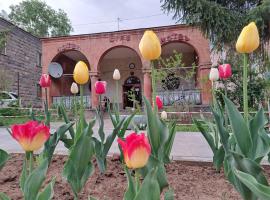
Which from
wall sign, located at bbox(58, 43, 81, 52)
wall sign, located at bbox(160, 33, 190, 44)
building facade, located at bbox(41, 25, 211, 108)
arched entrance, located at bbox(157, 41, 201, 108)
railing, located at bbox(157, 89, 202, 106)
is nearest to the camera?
arched entrance, located at bbox(157, 41, 201, 108)

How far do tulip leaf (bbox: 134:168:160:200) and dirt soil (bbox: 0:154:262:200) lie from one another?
852 millimetres

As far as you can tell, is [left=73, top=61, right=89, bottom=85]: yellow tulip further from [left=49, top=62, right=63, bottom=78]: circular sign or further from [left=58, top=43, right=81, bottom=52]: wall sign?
[left=49, top=62, right=63, bottom=78]: circular sign

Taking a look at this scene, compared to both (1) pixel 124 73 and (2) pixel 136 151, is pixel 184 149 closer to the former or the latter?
(2) pixel 136 151

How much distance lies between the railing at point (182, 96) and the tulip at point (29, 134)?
11603 mm

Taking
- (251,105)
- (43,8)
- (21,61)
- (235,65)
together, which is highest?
(43,8)

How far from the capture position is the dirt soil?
1.82 meters

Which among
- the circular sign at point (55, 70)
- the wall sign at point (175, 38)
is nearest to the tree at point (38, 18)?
the circular sign at point (55, 70)

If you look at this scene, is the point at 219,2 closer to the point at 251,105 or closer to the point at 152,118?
the point at 251,105

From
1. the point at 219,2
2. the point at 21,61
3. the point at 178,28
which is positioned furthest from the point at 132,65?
the point at 219,2

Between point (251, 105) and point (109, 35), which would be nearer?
point (251, 105)

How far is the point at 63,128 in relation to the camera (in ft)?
5.80

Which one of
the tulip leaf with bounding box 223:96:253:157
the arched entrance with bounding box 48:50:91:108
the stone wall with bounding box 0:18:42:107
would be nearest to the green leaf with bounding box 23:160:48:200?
the tulip leaf with bounding box 223:96:253:157

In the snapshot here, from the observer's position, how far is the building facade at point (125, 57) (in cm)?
1349

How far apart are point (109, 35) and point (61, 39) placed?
2.71m
